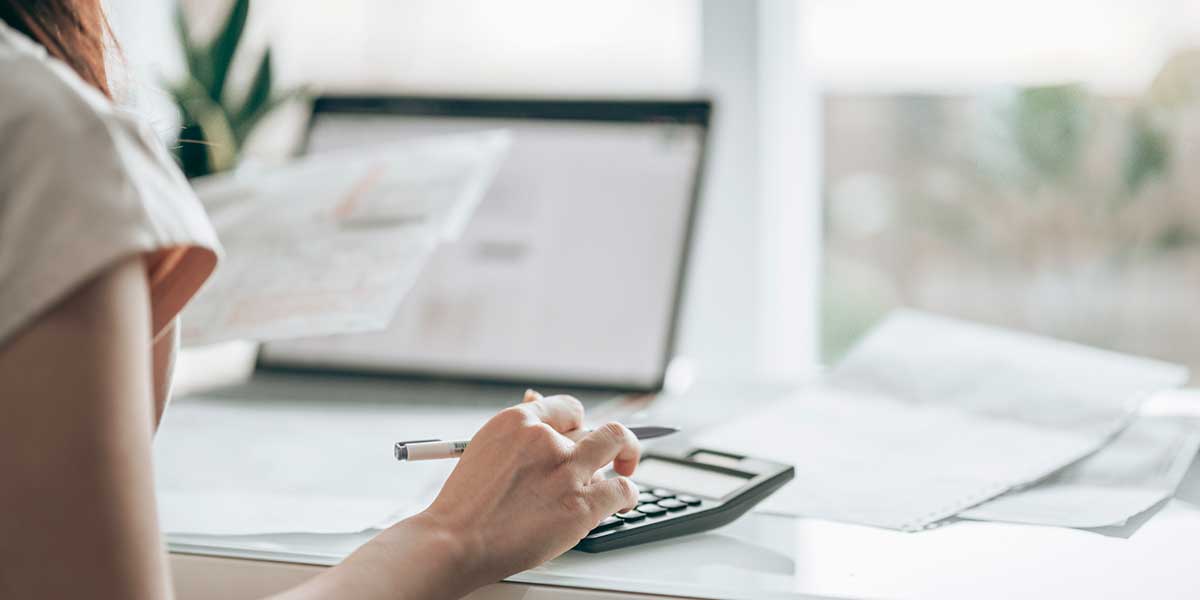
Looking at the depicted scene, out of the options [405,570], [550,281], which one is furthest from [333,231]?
[405,570]

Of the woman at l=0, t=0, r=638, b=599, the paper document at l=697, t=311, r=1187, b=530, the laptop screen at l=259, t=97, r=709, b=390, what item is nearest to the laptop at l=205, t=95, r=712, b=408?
the laptop screen at l=259, t=97, r=709, b=390

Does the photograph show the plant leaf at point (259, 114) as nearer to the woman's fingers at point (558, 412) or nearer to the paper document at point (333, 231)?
the paper document at point (333, 231)

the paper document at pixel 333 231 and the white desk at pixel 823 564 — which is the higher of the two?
the paper document at pixel 333 231

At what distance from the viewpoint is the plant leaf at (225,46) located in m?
1.06

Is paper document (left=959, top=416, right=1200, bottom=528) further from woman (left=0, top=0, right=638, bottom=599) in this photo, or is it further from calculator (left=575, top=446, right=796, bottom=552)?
woman (left=0, top=0, right=638, bottom=599)

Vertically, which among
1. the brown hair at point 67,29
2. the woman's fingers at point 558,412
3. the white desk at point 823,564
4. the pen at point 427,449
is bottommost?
the white desk at point 823,564

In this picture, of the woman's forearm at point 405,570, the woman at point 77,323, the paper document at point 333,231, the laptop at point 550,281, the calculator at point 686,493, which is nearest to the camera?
the woman at point 77,323

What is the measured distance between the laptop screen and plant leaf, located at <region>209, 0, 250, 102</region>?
0.25 m

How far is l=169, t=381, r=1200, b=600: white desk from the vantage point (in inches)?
20.3

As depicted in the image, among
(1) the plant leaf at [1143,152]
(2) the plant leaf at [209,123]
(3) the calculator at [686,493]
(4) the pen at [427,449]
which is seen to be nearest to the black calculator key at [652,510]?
(3) the calculator at [686,493]

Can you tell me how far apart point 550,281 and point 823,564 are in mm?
498

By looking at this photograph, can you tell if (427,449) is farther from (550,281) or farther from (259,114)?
(259,114)

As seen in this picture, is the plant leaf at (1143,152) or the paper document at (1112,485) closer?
the paper document at (1112,485)

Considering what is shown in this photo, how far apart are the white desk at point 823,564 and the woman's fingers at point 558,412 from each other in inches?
3.0
